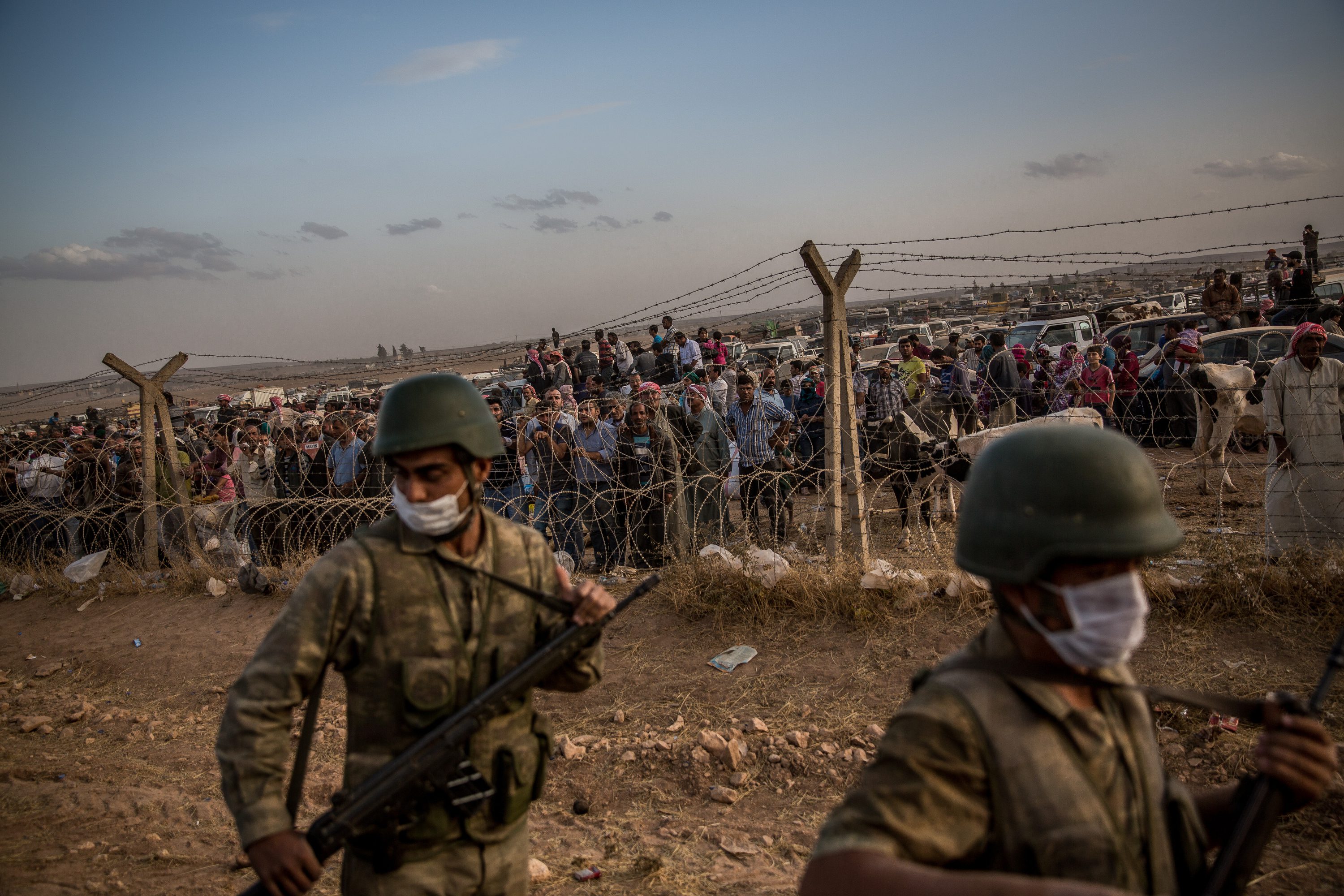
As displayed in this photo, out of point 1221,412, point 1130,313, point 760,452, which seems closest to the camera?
point 760,452

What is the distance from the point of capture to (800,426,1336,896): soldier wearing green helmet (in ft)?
4.09

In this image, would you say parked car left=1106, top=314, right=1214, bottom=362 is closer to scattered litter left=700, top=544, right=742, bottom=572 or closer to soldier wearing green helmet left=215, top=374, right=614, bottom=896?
scattered litter left=700, top=544, right=742, bottom=572

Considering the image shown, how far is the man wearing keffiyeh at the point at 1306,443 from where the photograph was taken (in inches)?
215

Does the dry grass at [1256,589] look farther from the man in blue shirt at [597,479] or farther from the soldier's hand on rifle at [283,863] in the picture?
the soldier's hand on rifle at [283,863]

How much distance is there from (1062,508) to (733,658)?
4411 mm

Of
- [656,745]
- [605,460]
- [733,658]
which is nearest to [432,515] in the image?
[656,745]

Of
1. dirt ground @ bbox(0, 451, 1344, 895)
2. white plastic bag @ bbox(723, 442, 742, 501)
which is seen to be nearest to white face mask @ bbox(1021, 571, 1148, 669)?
dirt ground @ bbox(0, 451, 1344, 895)

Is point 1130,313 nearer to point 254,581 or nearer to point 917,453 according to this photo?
point 917,453

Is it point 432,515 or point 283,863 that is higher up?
point 432,515

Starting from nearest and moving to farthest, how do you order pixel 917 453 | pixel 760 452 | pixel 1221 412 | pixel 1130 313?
pixel 760 452
pixel 1221 412
pixel 917 453
pixel 1130 313

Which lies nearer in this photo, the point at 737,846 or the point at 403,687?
the point at 403,687

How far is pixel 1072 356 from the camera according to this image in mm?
11383

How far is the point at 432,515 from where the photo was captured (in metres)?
2.03

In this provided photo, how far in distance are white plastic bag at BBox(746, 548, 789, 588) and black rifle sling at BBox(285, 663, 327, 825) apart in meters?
4.22
